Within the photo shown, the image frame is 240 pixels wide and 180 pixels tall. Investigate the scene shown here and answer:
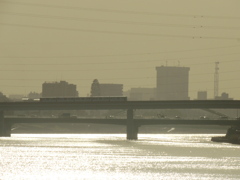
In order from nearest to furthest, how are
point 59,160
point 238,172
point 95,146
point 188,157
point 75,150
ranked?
point 238,172 → point 59,160 → point 188,157 → point 75,150 → point 95,146

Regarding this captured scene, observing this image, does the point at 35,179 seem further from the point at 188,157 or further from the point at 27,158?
the point at 188,157

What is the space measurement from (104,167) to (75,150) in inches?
1503

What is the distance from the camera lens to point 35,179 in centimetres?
10988

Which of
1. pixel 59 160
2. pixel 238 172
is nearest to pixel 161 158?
pixel 59 160

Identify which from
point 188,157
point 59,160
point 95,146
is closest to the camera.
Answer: point 59,160

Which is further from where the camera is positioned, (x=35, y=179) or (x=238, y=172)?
(x=238, y=172)

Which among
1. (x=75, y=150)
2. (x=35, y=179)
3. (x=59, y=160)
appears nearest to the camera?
(x=35, y=179)

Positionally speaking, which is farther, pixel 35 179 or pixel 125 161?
pixel 125 161

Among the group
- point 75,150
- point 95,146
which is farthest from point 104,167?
point 95,146

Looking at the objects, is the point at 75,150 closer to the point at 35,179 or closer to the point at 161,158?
the point at 161,158

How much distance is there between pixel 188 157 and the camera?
14688cm

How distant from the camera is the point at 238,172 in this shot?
121688 millimetres

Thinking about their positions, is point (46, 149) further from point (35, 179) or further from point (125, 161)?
point (35, 179)

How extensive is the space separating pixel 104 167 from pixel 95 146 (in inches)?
2185
